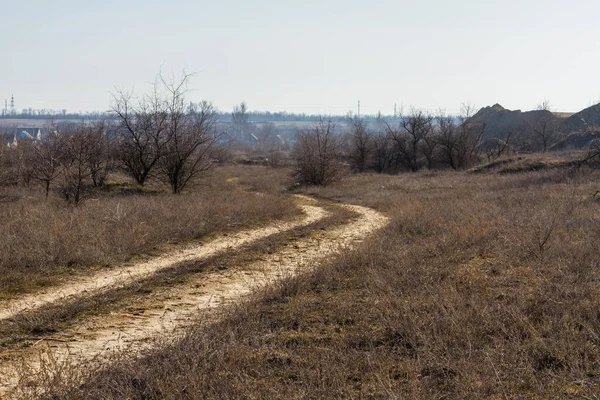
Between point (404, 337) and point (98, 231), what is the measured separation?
7.49 metres

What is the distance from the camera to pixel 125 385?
4344 millimetres

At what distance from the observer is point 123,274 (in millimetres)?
8984

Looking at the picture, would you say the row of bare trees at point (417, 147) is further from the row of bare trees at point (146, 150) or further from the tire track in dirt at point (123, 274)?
the tire track in dirt at point (123, 274)

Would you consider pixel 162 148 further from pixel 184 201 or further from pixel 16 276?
pixel 16 276

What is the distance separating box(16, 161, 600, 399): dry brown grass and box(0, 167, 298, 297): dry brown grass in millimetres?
3751

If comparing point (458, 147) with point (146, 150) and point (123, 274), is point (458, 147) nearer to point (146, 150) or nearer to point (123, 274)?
point (146, 150)

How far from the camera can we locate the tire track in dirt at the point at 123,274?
7277mm

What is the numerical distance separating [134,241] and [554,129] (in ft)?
193

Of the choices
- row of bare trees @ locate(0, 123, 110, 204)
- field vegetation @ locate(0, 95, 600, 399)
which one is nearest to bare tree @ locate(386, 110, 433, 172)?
row of bare trees @ locate(0, 123, 110, 204)

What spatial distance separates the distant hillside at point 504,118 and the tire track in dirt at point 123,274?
64756 mm

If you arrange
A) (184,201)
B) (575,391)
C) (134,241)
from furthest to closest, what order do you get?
1. (184,201)
2. (134,241)
3. (575,391)

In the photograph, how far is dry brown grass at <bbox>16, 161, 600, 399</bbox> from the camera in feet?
13.9

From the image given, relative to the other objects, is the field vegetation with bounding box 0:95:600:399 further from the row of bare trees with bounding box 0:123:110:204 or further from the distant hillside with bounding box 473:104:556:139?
the distant hillside with bounding box 473:104:556:139

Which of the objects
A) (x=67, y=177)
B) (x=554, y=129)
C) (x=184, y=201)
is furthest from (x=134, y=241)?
(x=554, y=129)
